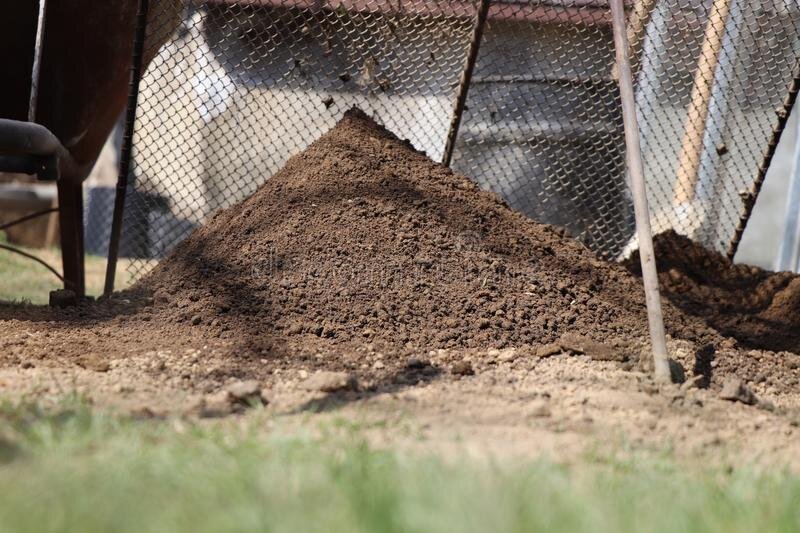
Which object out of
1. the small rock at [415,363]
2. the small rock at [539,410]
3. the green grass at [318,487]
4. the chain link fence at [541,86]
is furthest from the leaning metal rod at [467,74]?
the green grass at [318,487]

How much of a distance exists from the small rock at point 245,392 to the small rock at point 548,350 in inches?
41.2

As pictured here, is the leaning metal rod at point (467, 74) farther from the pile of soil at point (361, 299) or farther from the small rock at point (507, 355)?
the small rock at point (507, 355)

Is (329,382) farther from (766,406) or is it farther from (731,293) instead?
(731,293)

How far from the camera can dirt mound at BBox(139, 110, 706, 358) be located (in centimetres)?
344

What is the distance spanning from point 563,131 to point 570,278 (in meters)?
1.87

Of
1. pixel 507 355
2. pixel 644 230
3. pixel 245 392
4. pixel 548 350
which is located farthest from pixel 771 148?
pixel 245 392

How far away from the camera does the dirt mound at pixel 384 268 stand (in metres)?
3.44

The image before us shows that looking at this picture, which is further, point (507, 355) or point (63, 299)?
point (63, 299)

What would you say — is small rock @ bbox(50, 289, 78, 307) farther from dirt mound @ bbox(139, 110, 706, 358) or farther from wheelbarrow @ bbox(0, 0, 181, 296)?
wheelbarrow @ bbox(0, 0, 181, 296)

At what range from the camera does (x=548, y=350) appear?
330 cm

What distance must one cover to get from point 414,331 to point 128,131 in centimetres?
185

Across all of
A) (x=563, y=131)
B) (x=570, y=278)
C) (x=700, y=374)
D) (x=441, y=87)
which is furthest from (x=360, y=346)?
(x=563, y=131)

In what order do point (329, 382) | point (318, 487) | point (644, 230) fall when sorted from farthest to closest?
1. point (644, 230)
2. point (329, 382)
3. point (318, 487)

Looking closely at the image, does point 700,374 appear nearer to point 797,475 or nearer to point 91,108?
point 797,475
